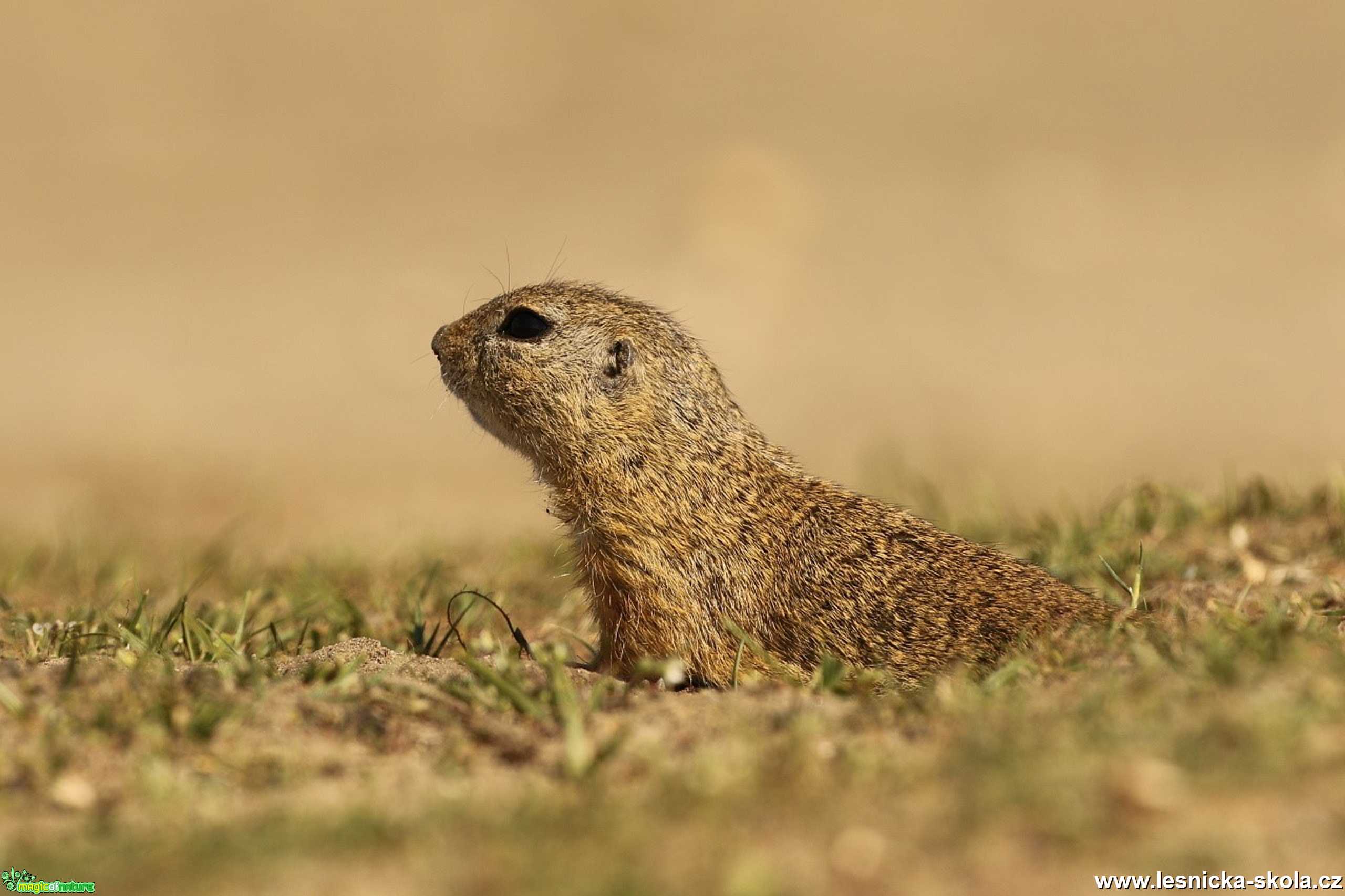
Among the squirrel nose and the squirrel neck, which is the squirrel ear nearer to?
the squirrel neck

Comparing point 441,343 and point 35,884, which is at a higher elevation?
point 441,343

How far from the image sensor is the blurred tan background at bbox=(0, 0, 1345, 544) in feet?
40.1

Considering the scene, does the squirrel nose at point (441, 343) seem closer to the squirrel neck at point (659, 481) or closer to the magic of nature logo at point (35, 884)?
the squirrel neck at point (659, 481)

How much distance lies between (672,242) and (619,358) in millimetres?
11029

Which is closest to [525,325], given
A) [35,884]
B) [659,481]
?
[659,481]

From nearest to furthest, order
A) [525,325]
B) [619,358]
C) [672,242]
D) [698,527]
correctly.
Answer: [698,527] < [619,358] < [525,325] < [672,242]

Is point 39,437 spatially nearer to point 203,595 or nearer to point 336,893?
point 203,595

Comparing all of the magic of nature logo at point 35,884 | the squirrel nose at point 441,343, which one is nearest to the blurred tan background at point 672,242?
the squirrel nose at point 441,343

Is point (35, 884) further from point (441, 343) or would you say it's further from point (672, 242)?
point (672, 242)

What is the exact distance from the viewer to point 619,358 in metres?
5.75

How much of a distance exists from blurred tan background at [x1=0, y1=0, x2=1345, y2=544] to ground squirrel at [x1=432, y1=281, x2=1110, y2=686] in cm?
283

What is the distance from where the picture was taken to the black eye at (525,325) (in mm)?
5879

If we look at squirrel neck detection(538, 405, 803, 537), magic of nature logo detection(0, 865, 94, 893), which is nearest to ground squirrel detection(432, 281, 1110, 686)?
squirrel neck detection(538, 405, 803, 537)

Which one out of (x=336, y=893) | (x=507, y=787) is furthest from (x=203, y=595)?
(x=336, y=893)
